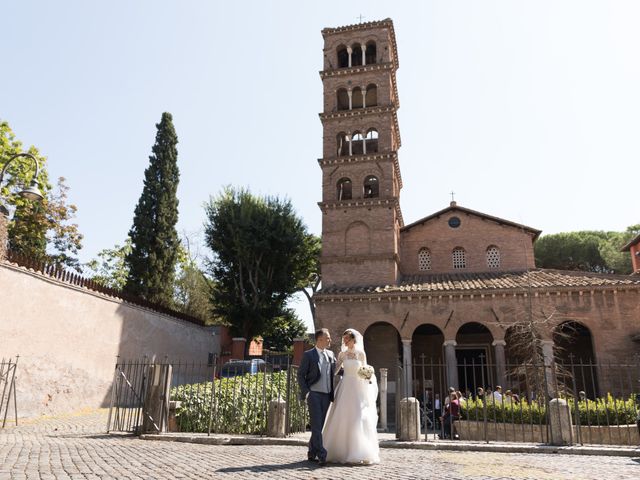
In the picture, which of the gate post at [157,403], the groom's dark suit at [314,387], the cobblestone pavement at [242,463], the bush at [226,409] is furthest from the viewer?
the bush at [226,409]

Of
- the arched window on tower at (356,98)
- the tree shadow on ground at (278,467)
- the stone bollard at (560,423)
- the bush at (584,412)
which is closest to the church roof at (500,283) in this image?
the bush at (584,412)

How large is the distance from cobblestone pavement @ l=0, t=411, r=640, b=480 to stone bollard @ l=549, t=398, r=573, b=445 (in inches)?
35.9

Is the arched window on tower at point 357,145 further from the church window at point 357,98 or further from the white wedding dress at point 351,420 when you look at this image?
the white wedding dress at point 351,420

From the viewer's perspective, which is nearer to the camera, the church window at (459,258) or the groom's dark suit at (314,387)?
the groom's dark suit at (314,387)

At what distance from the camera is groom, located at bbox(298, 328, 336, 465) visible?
261 inches

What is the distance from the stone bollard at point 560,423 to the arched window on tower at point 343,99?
20.1 m

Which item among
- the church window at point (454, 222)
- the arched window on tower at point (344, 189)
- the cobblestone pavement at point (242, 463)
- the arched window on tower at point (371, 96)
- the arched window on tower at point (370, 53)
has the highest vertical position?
the arched window on tower at point (370, 53)

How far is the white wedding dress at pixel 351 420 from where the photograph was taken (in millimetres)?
6484

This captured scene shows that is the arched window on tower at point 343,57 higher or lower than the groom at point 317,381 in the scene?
higher

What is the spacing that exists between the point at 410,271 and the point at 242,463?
20.1m

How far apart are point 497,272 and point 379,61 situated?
12794 mm

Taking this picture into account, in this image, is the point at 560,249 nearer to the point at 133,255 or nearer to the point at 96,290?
the point at 133,255

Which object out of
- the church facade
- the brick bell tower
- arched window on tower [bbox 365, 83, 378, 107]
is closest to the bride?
the church facade

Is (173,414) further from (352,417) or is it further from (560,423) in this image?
(560,423)
